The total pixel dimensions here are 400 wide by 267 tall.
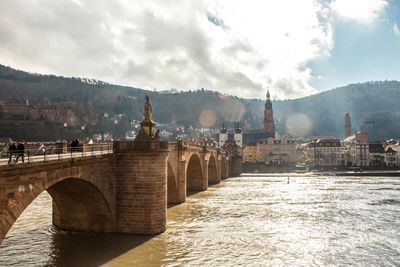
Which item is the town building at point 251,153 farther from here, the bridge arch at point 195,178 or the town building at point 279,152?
the bridge arch at point 195,178

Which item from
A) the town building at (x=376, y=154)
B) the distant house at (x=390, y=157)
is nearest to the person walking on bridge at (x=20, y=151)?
the distant house at (x=390, y=157)

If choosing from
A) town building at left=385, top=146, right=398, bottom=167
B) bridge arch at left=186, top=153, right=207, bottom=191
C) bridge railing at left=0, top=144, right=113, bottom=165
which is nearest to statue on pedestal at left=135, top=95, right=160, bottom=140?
bridge railing at left=0, top=144, right=113, bottom=165

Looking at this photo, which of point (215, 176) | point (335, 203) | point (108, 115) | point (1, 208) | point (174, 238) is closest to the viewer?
point (1, 208)

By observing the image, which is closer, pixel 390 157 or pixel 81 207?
pixel 81 207

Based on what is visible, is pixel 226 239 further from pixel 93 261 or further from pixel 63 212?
pixel 63 212

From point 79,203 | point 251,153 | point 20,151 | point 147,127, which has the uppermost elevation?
point 147,127

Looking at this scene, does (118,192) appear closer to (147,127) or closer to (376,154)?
(147,127)

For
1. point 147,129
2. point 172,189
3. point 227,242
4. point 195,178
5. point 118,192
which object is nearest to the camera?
point 227,242

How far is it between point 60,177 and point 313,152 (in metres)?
122

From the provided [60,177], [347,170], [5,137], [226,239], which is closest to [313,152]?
[347,170]

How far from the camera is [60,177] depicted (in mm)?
16172

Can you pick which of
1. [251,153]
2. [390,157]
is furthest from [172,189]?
[390,157]

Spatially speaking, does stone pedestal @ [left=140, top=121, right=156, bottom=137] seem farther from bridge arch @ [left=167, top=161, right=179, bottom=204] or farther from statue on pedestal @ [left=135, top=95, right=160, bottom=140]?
bridge arch @ [left=167, top=161, right=179, bottom=204]

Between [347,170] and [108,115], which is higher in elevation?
[108,115]
